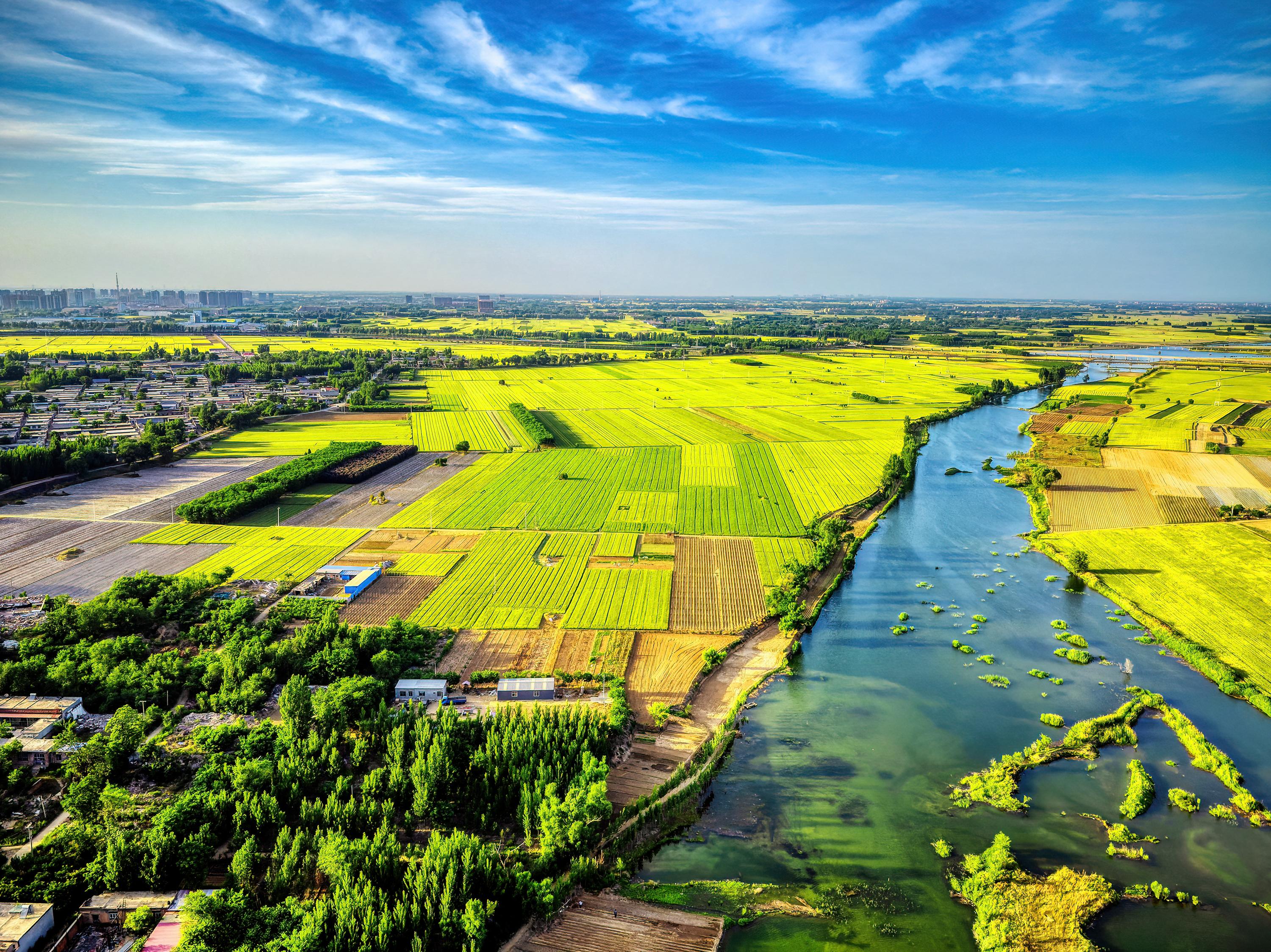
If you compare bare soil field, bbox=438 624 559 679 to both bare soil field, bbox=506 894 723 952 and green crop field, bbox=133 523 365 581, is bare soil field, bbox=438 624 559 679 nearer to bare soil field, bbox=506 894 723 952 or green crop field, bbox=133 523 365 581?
bare soil field, bbox=506 894 723 952

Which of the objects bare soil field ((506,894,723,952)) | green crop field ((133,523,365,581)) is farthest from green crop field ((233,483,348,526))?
bare soil field ((506,894,723,952))

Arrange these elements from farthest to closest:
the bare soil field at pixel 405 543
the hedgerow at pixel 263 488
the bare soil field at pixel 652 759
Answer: the hedgerow at pixel 263 488 < the bare soil field at pixel 405 543 < the bare soil field at pixel 652 759

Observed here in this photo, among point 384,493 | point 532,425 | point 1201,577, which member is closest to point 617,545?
point 384,493

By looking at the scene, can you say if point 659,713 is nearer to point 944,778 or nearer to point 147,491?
point 944,778

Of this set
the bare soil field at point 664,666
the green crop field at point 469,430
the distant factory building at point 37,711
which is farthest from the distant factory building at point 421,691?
the green crop field at point 469,430

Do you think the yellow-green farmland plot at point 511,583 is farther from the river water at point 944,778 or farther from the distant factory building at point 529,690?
the river water at point 944,778
